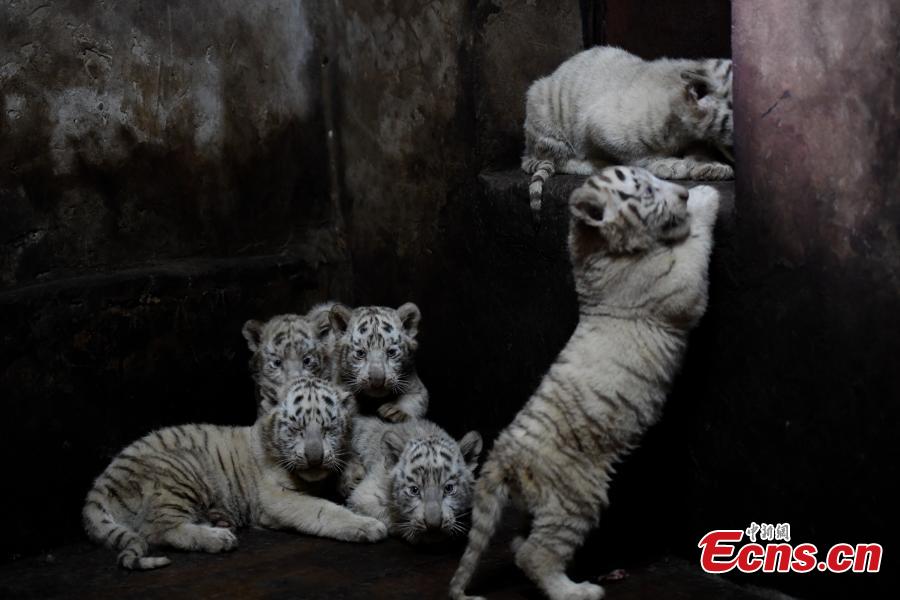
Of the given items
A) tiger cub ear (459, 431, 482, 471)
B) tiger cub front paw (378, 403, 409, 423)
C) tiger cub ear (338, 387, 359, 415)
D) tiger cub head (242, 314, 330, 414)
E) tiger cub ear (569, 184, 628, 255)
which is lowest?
tiger cub ear (459, 431, 482, 471)

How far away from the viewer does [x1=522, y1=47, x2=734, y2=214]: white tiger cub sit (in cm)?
511

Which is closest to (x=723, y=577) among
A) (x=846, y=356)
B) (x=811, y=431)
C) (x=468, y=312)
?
(x=811, y=431)

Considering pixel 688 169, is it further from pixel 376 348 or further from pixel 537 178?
pixel 376 348

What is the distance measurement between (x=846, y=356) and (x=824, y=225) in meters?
0.47

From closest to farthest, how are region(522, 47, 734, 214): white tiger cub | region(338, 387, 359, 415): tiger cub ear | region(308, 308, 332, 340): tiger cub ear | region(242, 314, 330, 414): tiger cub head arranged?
1. region(522, 47, 734, 214): white tiger cub
2. region(338, 387, 359, 415): tiger cub ear
3. region(242, 314, 330, 414): tiger cub head
4. region(308, 308, 332, 340): tiger cub ear

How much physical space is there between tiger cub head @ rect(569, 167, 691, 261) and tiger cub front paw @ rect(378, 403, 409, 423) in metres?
1.83

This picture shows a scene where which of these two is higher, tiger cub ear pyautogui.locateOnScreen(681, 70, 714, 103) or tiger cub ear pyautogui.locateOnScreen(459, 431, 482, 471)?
tiger cub ear pyautogui.locateOnScreen(681, 70, 714, 103)

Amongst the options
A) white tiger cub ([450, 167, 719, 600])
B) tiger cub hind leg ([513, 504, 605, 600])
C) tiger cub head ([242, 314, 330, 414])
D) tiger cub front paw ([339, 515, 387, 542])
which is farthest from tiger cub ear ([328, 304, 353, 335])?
tiger cub hind leg ([513, 504, 605, 600])

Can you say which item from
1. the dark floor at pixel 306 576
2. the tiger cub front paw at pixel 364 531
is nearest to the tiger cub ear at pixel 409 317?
the tiger cub front paw at pixel 364 531

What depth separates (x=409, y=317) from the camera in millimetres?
6238

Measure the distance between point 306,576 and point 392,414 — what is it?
118cm

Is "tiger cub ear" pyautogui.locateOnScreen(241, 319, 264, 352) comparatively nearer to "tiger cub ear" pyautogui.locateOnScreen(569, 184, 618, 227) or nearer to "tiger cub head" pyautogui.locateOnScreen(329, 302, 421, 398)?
"tiger cub head" pyautogui.locateOnScreen(329, 302, 421, 398)

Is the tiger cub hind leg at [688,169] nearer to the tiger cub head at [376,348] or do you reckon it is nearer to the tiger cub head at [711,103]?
the tiger cub head at [711,103]

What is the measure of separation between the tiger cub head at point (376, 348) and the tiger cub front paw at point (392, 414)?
67mm
